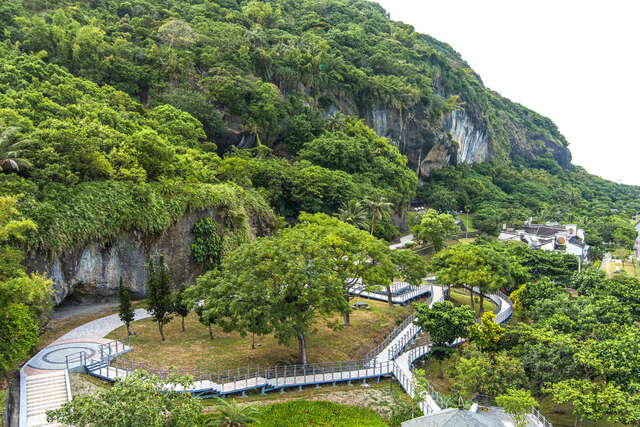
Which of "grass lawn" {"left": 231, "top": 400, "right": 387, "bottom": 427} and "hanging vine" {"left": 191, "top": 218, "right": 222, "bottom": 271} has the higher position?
"hanging vine" {"left": 191, "top": 218, "right": 222, "bottom": 271}

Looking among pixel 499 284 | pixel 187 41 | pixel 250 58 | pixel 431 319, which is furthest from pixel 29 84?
pixel 499 284

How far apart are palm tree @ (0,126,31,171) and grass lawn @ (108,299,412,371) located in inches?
379

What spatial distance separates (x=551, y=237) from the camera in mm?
62656

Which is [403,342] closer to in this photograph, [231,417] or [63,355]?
[231,417]

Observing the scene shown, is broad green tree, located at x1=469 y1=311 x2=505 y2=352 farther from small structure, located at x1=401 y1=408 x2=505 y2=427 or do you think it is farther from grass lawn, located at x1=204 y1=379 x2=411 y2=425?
small structure, located at x1=401 y1=408 x2=505 y2=427

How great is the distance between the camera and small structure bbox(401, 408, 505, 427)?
47.9 feet

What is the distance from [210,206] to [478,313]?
2145cm

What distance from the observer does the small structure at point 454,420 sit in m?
14.6

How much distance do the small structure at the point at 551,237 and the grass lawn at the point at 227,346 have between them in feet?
119

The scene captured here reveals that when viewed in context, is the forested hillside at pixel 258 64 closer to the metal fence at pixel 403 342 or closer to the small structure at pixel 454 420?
the metal fence at pixel 403 342

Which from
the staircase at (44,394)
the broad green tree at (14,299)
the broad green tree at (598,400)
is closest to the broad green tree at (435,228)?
the broad green tree at (598,400)

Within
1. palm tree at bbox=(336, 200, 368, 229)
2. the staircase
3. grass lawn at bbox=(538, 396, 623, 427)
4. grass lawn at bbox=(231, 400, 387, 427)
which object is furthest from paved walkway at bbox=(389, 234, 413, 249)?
the staircase

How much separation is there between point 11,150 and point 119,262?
784 centimetres

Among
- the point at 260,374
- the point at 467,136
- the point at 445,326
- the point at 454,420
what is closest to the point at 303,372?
the point at 260,374
